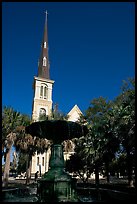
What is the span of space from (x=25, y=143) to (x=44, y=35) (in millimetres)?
51007

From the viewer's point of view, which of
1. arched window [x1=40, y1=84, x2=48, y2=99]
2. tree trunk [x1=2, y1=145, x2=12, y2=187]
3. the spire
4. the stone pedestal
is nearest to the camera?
the stone pedestal

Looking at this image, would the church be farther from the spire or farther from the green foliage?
the green foliage

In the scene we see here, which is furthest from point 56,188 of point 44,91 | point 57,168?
point 44,91

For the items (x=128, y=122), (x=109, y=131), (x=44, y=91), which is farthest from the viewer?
(x=44, y=91)

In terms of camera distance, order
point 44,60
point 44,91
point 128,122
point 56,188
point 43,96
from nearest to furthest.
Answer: point 56,188 < point 128,122 < point 43,96 < point 44,91 < point 44,60

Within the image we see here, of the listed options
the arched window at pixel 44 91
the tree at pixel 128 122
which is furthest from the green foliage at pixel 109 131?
the arched window at pixel 44 91

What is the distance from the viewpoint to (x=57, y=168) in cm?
1341

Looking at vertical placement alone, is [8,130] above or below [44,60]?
below

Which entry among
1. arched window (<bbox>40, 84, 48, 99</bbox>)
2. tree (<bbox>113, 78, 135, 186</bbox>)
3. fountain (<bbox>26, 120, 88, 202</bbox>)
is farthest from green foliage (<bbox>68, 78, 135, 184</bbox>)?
arched window (<bbox>40, 84, 48, 99</bbox>)

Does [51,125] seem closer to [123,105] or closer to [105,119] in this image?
[123,105]

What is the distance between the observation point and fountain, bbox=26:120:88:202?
12336mm

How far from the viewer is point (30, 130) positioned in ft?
45.8

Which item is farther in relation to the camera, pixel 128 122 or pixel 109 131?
pixel 109 131

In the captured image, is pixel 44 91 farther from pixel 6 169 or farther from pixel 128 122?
pixel 128 122
